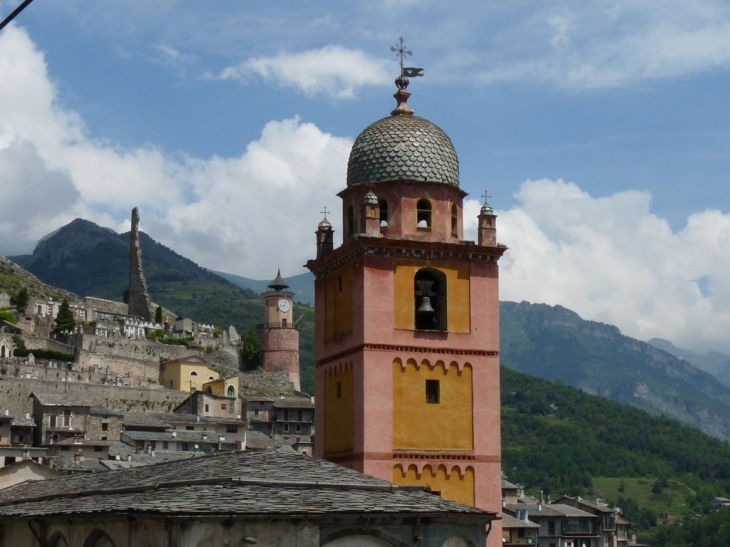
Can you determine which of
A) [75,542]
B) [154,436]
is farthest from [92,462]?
[75,542]

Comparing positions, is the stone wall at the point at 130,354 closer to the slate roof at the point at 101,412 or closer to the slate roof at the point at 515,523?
the slate roof at the point at 101,412

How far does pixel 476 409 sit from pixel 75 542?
42.5ft

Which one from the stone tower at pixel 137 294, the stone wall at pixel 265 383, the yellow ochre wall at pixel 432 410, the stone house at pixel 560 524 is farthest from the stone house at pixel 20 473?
the stone tower at pixel 137 294

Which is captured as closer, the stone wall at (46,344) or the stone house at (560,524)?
the stone house at (560,524)

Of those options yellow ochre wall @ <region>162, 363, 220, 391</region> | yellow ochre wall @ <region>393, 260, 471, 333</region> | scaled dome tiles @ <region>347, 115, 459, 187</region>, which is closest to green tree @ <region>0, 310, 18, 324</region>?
yellow ochre wall @ <region>162, 363, 220, 391</region>

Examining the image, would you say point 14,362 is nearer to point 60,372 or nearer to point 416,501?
point 60,372

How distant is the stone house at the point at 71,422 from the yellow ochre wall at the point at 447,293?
57862mm

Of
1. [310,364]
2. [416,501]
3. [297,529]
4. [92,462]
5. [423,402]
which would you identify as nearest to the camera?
[297,529]

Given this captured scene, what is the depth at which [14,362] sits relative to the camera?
9975 cm

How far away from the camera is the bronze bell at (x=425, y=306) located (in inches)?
1219

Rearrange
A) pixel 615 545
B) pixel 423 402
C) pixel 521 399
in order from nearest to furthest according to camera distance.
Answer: pixel 423 402 → pixel 615 545 → pixel 521 399

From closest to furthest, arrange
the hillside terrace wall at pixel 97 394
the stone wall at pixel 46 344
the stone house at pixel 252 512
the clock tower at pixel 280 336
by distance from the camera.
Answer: the stone house at pixel 252 512
the hillside terrace wall at pixel 97 394
the stone wall at pixel 46 344
the clock tower at pixel 280 336

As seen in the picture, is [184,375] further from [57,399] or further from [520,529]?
[520,529]

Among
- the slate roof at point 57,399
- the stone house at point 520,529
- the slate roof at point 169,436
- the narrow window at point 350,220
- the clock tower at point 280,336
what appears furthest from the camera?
the clock tower at point 280,336
